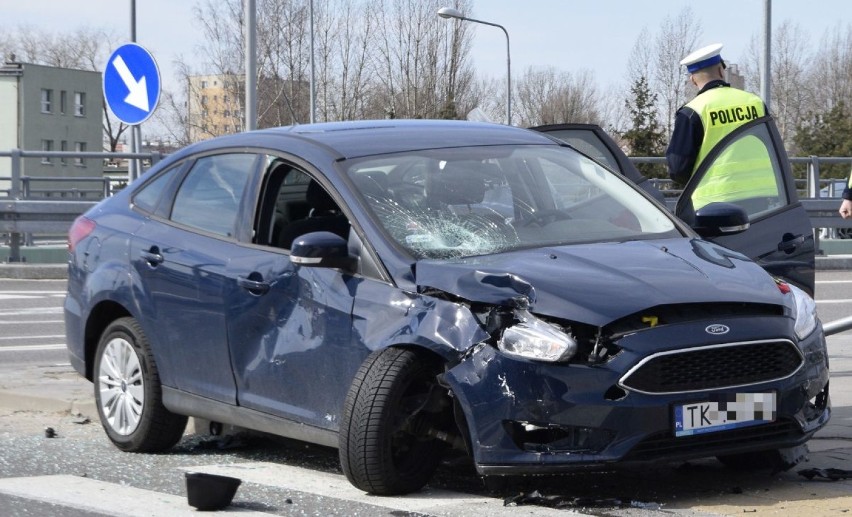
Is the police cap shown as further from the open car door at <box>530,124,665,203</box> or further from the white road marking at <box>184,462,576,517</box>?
the white road marking at <box>184,462,576,517</box>

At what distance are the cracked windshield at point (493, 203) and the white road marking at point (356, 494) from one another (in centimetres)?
96

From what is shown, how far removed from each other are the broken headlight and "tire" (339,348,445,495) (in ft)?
1.22

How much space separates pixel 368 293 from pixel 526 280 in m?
0.69

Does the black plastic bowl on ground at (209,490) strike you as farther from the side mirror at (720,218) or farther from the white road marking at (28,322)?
the white road marking at (28,322)

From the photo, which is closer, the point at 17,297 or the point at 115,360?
the point at 115,360

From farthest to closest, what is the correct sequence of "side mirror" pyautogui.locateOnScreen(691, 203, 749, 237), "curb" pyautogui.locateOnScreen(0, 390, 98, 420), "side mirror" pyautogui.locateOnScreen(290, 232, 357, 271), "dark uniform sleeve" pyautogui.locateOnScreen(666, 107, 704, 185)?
"curb" pyautogui.locateOnScreen(0, 390, 98, 420) < "dark uniform sleeve" pyautogui.locateOnScreen(666, 107, 704, 185) < "side mirror" pyautogui.locateOnScreen(691, 203, 749, 237) < "side mirror" pyautogui.locateOnScreen(290, 232, 357, 271)

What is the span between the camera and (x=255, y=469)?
636cm

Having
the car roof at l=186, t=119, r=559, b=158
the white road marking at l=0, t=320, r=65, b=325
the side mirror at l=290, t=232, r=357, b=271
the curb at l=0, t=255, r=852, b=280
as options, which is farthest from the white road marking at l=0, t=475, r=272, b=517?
the curb at l=0, t=255, r=852, b=280

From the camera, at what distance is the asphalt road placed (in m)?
5.31

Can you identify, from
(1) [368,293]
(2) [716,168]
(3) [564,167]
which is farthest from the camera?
(2) [716,168]

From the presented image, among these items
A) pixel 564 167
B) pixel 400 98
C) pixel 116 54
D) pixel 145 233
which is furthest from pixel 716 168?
pixel 400 98

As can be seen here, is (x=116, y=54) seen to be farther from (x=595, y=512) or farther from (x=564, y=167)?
(x=595, y=512)

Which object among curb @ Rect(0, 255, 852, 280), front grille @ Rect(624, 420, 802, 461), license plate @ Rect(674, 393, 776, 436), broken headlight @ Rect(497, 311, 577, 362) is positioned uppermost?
broken headlight @ Rect(497, 311, 577, 362)

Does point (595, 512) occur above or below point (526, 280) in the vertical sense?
below
